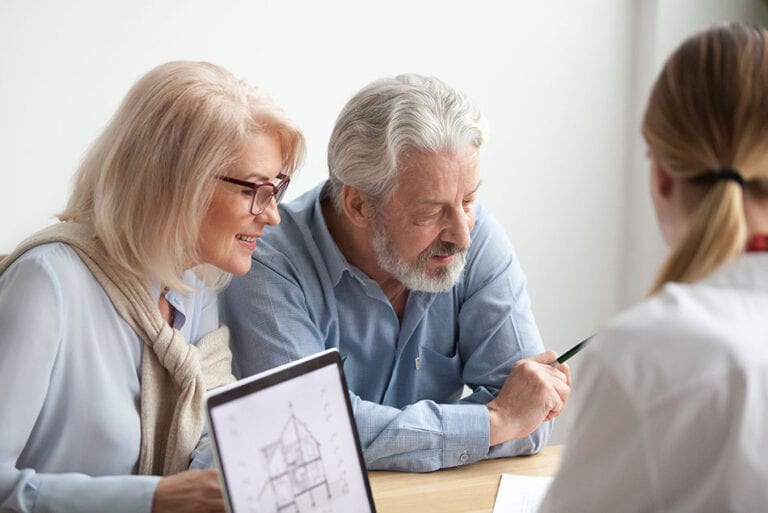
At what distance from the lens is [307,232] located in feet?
6.61

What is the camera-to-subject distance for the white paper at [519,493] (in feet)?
5.36

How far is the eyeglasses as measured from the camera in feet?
5.52

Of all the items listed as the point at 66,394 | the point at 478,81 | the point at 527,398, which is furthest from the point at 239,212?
the point at 478,81

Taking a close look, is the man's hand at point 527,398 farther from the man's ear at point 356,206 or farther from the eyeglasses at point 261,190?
the eyeglasses at point 261,190

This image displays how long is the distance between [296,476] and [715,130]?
0.72 m

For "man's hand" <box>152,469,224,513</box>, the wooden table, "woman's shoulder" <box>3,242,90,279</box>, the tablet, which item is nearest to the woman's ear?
the tablet

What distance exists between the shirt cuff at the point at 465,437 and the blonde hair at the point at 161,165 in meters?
0.54

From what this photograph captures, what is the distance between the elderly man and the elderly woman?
0.62 feet

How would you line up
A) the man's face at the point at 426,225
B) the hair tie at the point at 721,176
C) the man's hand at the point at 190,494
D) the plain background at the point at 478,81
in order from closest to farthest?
the hair tie at the point at 721,176, the man's hand at the point at 190,494, the man's face at the point at 426,225, the plain background at the point at 478,81

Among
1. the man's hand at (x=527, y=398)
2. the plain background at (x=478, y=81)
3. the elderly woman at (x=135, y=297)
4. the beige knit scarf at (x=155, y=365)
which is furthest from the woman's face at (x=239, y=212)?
the plain background at (x=478, y=81)

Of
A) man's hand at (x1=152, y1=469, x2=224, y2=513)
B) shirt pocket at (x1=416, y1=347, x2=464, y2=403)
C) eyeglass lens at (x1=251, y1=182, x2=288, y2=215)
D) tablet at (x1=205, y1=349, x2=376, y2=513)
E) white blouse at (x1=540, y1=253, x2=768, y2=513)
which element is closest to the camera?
white blouse at (x1=540, y1=253, x2=768, y2=513)

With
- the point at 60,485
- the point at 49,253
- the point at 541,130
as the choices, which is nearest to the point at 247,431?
the point at 60,485

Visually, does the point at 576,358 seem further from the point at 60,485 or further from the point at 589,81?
the point at 60,485

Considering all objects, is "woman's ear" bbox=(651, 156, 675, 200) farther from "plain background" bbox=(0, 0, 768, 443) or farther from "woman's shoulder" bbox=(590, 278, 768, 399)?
"plain background" bbox=(0, 0, 768, 443)
